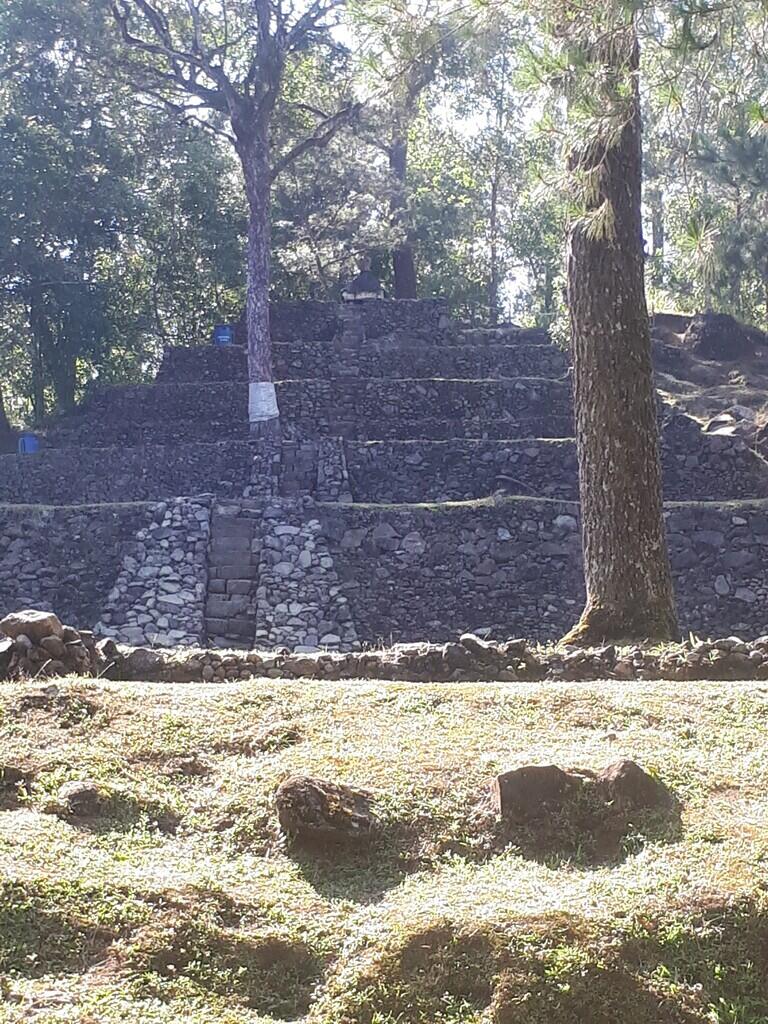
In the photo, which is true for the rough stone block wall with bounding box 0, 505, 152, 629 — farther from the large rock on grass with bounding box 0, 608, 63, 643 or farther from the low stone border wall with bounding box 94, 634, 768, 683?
the large rock on grass with bounding box 0, 608, 63, 643

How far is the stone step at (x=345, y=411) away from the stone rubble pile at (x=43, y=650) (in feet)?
39.4

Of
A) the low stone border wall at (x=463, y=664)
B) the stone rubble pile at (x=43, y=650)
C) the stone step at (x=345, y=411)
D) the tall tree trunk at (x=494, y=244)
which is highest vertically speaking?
the tall tree trunk at (x=494, y=244)

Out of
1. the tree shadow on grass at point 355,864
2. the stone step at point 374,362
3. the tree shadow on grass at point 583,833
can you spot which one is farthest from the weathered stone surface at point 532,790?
the stone step at point 374,362

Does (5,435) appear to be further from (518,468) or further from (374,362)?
(518,468)

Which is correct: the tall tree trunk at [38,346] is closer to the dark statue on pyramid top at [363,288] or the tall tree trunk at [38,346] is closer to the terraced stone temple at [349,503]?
the terraced stone temple at [349,503]

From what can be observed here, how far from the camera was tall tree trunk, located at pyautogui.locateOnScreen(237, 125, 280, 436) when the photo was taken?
1777 centimetres

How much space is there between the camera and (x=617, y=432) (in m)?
6.86

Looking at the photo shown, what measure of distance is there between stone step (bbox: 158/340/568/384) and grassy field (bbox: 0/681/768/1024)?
49.2 ft

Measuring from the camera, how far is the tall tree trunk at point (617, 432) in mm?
6797

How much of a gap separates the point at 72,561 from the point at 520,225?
628 inches

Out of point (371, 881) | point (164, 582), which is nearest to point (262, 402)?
point (164, 582)

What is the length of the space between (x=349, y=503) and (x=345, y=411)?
13.0 ft

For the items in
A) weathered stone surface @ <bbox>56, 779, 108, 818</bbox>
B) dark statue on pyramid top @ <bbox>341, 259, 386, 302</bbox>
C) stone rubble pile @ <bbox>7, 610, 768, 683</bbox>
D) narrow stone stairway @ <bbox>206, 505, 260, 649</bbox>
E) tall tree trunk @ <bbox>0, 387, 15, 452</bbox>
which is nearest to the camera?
weathered stone surface @ <bbox>56, 779, 108, 818</bbox>

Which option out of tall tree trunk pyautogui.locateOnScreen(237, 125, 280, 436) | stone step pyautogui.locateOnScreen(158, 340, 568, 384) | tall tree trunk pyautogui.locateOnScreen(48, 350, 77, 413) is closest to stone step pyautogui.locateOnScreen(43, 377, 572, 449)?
tall tree trunk pyautogui.locateOnScreen(237, 125, 280, 436)
